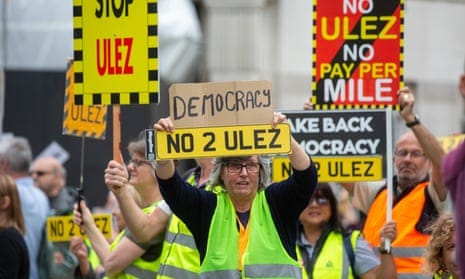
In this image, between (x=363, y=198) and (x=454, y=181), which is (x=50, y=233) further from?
(x=454, y=181)

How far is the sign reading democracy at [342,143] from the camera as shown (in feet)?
28.3

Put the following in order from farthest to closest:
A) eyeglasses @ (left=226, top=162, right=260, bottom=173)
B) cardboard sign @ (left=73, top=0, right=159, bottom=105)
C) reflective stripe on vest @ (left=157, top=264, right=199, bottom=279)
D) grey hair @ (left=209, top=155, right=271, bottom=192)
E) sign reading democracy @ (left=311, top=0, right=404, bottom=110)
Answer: sign reading democracy @ (left=311, top=0, right=404, bottom=110)
reflective stripe on vest @ (left=157, top=264, right=199, bottom=279)
cardboard sign @ (left=73, top=0, right=159, bottom=105)
grey hair @ (left=209, top=155, right=271, bottom=192)
eyeglasses @ (left=226, top=162, right=260, bottom=173)

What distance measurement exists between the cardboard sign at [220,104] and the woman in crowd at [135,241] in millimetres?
1297

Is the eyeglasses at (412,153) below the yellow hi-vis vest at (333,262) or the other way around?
the other way around

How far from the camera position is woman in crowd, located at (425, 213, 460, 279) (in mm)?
6441

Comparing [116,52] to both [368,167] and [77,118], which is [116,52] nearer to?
[77,118]

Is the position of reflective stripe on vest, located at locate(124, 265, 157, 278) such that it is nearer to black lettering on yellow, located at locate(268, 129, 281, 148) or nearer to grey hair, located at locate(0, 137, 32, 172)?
black lettering on yellow, located at locate(268, 129, 281, 148)

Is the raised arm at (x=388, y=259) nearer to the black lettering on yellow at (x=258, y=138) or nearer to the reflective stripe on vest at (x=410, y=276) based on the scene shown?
the reflective stripe on vest at (x=410, y=276)

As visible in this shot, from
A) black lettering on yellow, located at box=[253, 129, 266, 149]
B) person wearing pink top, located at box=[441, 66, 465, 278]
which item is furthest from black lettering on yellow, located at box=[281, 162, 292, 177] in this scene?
person wearing pink top, located at box=[441, 66, 465, 278]

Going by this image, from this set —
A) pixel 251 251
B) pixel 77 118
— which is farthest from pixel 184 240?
pixel 77 118

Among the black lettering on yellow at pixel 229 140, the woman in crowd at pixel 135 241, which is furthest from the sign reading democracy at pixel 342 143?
the black lettering on yellow at pixel 229 140

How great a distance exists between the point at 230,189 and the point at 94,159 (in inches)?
334

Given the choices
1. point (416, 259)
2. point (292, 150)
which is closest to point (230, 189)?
point (292, 150)

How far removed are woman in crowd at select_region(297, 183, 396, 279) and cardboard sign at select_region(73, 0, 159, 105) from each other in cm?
125
